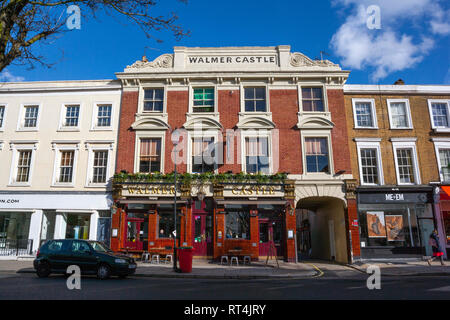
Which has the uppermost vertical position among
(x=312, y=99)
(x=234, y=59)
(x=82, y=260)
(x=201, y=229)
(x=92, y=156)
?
(x=234, y=59)

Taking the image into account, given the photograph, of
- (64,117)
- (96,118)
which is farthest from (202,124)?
(64,117)

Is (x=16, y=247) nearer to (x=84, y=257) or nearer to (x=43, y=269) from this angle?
(x=43, y=269)

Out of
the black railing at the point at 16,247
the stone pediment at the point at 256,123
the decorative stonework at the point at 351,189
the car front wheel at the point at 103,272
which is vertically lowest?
the car front wheel at the point at 103,272

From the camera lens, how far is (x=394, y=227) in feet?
59.3

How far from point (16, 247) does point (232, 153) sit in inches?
564

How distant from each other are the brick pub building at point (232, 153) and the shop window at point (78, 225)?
2.06m

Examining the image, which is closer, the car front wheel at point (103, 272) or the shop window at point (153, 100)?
the car front wheel at point (103, 272)

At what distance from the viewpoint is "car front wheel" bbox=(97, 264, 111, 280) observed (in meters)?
11.5

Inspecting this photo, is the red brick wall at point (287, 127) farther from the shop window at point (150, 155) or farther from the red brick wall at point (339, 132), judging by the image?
the shop window at point (150, 155)

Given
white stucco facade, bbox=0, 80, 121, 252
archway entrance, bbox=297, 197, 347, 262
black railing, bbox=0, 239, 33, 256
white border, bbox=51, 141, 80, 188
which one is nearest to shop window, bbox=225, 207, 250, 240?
archway entrance, bbox=297, 197, 347, 262

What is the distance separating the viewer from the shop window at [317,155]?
61.5 feet

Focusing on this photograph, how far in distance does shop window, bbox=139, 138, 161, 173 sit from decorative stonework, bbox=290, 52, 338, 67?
10.2 m

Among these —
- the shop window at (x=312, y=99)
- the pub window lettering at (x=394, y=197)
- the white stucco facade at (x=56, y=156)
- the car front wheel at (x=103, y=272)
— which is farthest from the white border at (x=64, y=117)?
the pub window lettering at (x=394, y=197)

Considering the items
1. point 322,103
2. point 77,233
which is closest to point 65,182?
point 77,233
